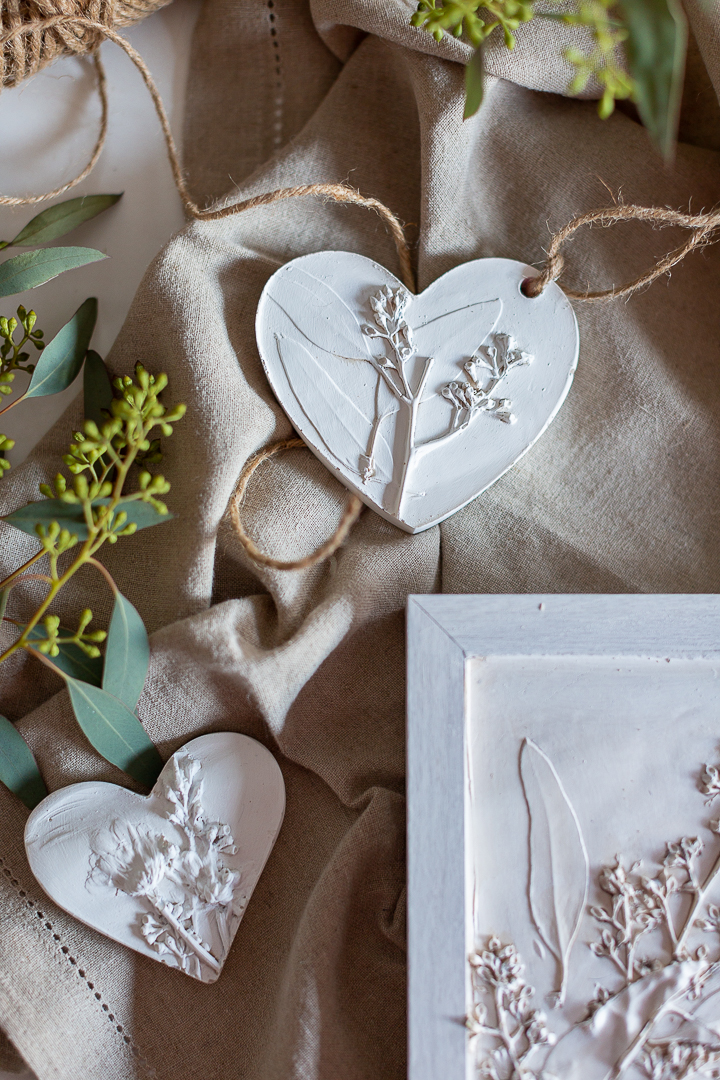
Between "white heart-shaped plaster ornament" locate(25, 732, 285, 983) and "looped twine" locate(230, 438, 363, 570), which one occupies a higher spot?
"looped twine" locate(230, 438, 363, 570)

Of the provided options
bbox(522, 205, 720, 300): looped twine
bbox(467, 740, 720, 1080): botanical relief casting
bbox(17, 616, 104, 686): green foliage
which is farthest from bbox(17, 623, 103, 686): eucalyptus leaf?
bbox(522, 205, 720, 300): looped twine

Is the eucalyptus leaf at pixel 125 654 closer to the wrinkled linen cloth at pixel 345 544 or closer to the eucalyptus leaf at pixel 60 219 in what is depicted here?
the wrinkled linen cloth at pixel 345 544

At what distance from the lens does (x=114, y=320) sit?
36.6 inches

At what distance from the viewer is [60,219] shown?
896mm

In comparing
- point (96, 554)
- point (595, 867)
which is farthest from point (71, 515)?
A: point (595, 867)

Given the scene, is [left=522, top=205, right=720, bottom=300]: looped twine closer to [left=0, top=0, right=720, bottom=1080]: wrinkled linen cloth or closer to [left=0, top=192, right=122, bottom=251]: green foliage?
[left=0, top=0, right=720, bottom=1080]: wrinkled linen cloth

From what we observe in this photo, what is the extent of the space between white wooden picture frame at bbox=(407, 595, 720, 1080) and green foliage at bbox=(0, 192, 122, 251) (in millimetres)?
579

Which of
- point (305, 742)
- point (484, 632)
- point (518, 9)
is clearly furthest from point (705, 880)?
point (518, 9)

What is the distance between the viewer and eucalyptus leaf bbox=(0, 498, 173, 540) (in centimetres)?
73

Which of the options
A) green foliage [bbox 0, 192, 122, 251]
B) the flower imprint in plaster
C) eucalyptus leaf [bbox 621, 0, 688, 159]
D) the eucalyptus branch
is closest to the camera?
eucalyptus leaf [bbox 621, 0, 688, 159]

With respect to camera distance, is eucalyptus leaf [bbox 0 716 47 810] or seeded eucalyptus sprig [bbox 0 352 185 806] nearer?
seeded eucalyptus sprig [bbox 0 352 185 806]

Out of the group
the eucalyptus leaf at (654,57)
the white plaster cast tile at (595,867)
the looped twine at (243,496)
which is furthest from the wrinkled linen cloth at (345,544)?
the eucalyptus leaf at (654,57)

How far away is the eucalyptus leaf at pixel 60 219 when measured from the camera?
0.89m

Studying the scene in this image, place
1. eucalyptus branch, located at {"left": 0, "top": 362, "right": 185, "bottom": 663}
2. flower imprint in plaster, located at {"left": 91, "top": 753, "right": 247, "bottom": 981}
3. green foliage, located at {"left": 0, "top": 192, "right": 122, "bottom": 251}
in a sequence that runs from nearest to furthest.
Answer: eucalyptus branch, located at {"left": 0, "top": 362, "right": 185, "bottom": 663}
flower imprint in plaster, located at {"left": 91, "top": 753, "right": 247, "bottom": 981}
green foliage, located at {"left": 0, "top": 192, "right": 122, "bottom": 251}
